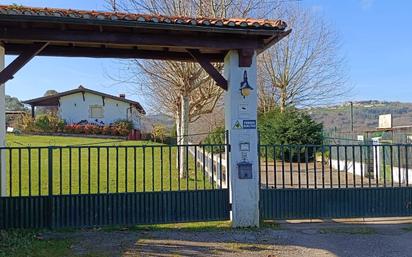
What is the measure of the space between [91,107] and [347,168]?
3295cm

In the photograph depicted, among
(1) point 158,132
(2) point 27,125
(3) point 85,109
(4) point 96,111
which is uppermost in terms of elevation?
(3) point 85,109

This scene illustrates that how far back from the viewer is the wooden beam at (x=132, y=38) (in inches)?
264

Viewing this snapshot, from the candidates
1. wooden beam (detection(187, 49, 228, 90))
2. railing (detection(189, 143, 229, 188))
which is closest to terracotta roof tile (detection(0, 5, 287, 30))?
wooden beam (detection(187, 49, 228, 90))

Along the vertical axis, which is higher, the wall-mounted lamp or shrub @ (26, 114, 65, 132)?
shrub @ (26, 114, 65, 132)

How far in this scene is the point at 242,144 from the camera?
7.41 meters

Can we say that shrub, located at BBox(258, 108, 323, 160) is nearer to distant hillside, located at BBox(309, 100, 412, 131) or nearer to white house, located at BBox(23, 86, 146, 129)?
distant hillside, located at BBox(309, 100, 412, 131)

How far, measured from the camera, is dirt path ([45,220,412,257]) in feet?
19.7

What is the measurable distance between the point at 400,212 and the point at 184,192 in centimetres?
414

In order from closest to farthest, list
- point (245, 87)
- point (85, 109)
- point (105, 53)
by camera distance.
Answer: point (245, 87) < point (105, 53) < point (85, 109)

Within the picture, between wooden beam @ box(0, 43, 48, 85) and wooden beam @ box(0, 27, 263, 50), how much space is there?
227mm

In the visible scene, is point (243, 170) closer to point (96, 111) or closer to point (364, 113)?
point (364, 113)

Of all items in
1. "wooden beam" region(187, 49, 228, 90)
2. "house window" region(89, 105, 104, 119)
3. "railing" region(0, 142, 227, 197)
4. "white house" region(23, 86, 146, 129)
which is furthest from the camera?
"house window" region(89, 105, 104, 119)

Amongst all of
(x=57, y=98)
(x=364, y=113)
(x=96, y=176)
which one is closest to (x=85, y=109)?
(x=57, y=98)

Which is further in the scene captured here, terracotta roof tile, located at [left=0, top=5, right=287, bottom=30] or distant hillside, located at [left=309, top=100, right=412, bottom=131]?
distant hillside, located at [left=309, top=100, right=412, bottom=131]
